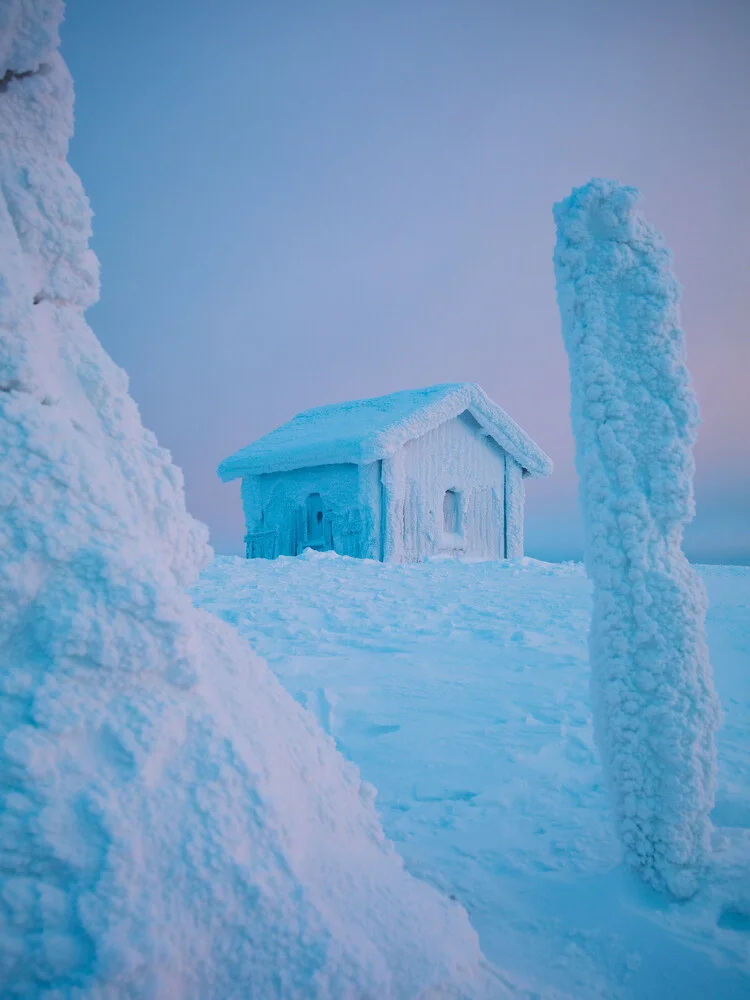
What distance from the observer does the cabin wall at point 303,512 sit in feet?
38.1

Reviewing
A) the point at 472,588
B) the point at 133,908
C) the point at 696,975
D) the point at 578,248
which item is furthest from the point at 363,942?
the point at 472,588

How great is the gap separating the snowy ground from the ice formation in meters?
0.66

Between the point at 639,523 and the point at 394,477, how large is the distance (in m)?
8.52

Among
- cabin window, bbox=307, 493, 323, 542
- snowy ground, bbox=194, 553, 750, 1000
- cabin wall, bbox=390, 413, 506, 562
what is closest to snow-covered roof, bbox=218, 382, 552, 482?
cabin wall, bbox=390, 413, 506, 562

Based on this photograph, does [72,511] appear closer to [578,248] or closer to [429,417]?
[578,248]

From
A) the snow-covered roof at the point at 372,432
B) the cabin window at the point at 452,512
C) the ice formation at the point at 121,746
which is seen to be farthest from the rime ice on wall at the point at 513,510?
the ice formation at the point at 121,746

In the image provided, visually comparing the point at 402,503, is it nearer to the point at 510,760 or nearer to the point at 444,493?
the point at 444,493

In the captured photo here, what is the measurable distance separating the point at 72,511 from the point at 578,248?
2459 millimetres

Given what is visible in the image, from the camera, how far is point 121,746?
72.4 inches

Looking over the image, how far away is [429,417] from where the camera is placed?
458 inches

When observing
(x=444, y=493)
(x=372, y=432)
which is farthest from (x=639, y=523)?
(x=444, y=493)

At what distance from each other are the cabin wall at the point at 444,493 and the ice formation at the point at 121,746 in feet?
29.7

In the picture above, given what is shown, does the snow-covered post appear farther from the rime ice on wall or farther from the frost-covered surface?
the rime ice on wall

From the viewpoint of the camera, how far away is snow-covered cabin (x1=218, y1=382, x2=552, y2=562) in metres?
11.5
